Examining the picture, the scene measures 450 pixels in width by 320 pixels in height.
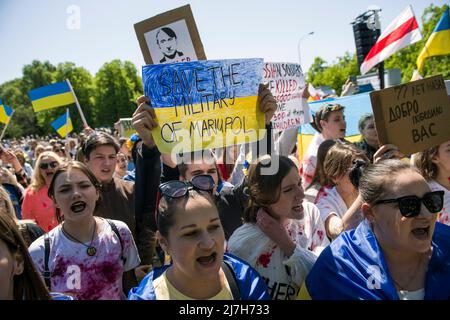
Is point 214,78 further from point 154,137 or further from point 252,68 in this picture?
point 154,137

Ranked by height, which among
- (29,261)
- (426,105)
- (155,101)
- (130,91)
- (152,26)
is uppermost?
(130,91)

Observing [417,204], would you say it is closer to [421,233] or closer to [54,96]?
[421,233]

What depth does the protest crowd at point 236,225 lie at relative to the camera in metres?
1.83

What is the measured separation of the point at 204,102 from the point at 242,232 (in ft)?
2.86

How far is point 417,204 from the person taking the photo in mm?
1841

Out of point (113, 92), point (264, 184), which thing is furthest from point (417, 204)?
point (113, 92)

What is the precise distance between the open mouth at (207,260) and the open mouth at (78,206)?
109 cm

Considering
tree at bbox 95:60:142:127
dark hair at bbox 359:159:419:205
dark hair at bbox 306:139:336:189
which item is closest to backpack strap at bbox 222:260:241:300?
dark hair at bbox 359:159:419:205

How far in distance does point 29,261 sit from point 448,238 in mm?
1864

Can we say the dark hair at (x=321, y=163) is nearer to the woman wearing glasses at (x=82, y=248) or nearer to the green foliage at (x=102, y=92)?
the woman wearing glasses at (x=82, y=248)

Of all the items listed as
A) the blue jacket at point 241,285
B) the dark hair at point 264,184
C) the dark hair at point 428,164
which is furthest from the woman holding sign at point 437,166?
the blue jacket at point 241,285

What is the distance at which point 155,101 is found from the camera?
8.32 ft

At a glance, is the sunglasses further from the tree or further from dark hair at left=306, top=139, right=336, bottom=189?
the tree
